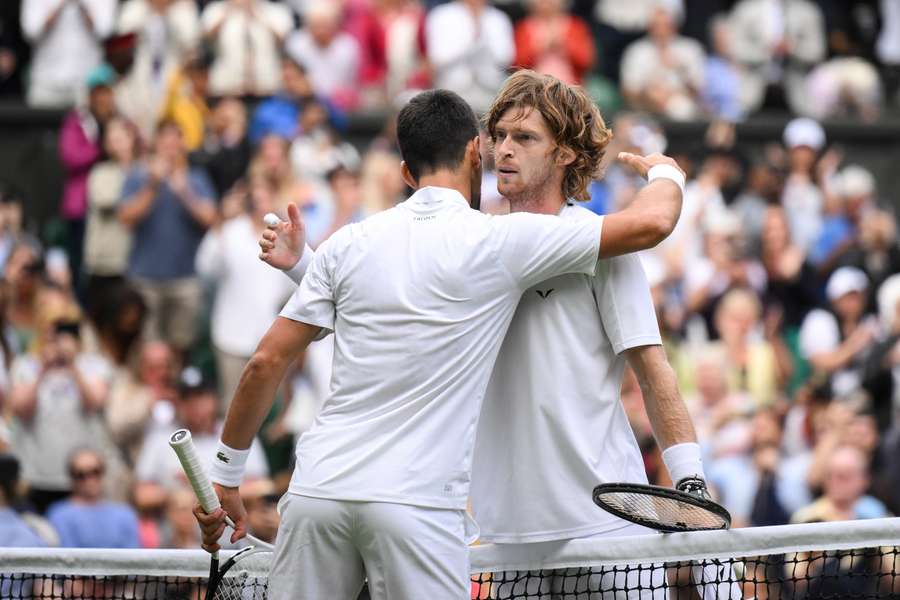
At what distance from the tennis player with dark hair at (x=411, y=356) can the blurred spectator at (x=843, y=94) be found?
37.6 ft

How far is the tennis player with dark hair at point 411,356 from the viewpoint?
497cm

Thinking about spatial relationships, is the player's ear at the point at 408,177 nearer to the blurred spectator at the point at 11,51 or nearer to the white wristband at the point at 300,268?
the white wristband at the point at 300,268

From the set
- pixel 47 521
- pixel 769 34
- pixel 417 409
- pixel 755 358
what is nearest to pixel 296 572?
pixel 417 409

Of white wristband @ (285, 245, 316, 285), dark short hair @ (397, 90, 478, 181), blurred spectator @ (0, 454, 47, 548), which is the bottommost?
blurred spectator @ (0, 454, 47, 548)

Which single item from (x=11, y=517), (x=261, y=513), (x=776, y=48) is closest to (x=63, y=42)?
(x=261, y=513)

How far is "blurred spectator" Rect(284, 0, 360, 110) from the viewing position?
46.2 feet

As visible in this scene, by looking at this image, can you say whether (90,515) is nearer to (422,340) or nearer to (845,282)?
(422,340)

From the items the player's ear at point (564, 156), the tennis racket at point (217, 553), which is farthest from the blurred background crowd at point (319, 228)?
the player's ear at point (564, 156)

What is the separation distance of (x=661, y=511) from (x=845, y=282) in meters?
7.92

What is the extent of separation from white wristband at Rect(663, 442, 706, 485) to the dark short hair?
1145 mm

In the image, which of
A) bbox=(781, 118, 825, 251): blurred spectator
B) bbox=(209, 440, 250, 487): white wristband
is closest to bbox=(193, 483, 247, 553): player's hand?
bbox=(209, 440, 250, 487): white wristband

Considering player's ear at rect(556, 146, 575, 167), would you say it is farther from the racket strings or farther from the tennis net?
the tennis net

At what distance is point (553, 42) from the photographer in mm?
14562

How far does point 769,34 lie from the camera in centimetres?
1611
